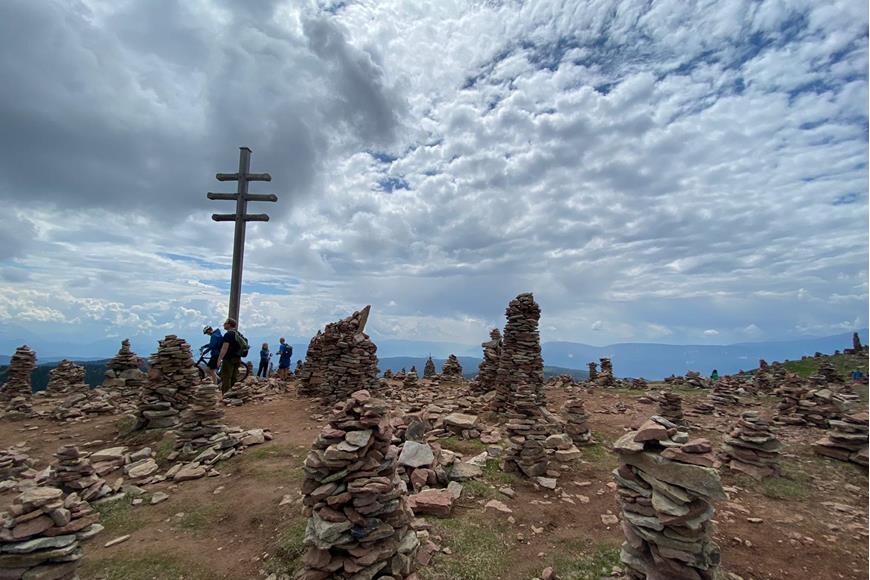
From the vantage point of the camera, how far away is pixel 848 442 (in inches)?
567

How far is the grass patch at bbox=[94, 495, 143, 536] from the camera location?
8961 mm

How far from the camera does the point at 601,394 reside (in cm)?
2952

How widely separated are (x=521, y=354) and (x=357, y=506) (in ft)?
51.2

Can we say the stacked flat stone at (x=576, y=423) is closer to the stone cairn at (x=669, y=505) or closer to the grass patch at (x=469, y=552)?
the grass patch at (x=469, y=552)

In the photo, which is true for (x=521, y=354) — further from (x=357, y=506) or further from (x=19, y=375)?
(x=19, y=375)

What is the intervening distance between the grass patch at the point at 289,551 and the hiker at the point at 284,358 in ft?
81.0

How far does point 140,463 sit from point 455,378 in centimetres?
2617

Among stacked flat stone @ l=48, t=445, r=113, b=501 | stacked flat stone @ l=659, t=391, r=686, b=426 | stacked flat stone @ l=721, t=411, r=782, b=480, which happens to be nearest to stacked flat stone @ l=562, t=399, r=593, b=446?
stacked flat stone @ l=659, t=391, r=686, b=426

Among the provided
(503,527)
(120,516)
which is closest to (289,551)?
(503,527)

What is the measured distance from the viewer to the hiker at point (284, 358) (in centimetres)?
3189

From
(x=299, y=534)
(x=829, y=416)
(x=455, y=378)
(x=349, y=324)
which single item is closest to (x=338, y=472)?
(x=299, y=534)

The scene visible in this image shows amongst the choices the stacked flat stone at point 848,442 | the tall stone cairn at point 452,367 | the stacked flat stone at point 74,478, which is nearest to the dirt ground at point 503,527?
the stacked flat stone at point 848,442

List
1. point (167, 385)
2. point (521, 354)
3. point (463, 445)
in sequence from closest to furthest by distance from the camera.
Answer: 1. point (463, 445)
2. point (167, 385)
3. point (521, 354)

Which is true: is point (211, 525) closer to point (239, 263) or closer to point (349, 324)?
point (239, 263)
